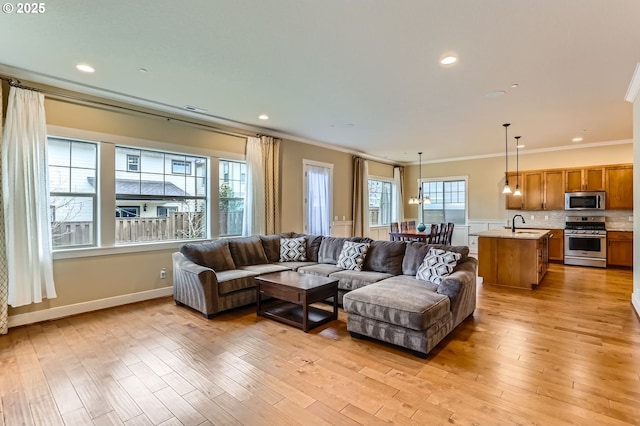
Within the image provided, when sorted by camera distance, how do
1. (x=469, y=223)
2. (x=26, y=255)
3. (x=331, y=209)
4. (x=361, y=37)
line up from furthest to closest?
(x=469, y=223) < (x=331, y=209) < (x=26, y=255) < (x=361, y=37)

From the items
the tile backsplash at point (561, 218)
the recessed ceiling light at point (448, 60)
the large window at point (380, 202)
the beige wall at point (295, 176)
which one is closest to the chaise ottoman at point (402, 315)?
the recessed ceiling light at point (448, 60)

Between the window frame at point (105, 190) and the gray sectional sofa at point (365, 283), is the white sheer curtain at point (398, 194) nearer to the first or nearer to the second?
the gray sectional sofa at point (365, 283)

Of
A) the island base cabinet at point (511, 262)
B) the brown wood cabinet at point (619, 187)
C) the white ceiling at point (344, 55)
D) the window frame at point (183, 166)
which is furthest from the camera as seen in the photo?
the brown wood cabinet at point (619, 187)

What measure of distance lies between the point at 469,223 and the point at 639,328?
566 cm

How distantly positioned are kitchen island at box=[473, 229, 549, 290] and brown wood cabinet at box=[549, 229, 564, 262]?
231 centimetres

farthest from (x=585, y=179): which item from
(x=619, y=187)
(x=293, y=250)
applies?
(x=293, y=250)

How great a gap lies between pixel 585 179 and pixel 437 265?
6.04 meters

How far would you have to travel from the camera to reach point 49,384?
2.46 m

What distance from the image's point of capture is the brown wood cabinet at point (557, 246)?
24.3 feet

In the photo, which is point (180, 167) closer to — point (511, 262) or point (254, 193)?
point (254, 193)

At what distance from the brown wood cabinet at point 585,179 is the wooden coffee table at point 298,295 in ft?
22.7

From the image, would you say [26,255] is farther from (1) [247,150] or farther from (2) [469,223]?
(2) [469,223]

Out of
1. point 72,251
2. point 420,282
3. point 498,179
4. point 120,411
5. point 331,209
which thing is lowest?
point 120,411

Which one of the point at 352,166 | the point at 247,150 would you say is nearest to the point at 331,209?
the point at 352,166
